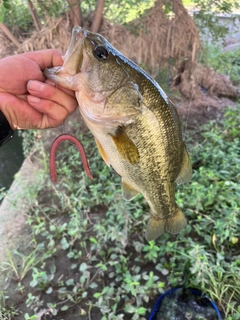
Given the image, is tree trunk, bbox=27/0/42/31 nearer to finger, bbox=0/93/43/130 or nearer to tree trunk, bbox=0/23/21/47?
tree trunk, bbox=0/23/21/47

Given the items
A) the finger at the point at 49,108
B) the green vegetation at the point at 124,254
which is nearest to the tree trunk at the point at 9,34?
the green vegetation at the point at 124,254

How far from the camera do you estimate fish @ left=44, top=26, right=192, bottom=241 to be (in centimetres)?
104

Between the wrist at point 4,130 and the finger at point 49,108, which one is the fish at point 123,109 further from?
the wrist at point 4,130

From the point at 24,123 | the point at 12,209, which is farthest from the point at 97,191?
the point at 24,123

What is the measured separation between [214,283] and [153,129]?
1349 mm

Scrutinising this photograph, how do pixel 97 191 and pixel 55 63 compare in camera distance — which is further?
pixel 97 191

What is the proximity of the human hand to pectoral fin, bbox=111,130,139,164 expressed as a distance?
259 millimetres

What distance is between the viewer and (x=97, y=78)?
108cm

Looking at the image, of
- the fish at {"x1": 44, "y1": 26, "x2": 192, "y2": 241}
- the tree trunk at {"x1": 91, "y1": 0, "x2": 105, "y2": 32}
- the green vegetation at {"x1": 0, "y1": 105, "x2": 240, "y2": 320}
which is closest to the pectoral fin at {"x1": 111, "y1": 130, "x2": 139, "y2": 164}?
the fish at {"x1": 44, "y1": 26, "x2": 192, "y2": 241}

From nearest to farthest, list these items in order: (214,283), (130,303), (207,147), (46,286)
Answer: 1. (214,283)
2. (130,303)
3. (46,286)
4. (207,147)

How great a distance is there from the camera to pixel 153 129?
1.18 m

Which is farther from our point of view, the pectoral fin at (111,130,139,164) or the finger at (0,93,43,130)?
the finger at (0,93,43,130)

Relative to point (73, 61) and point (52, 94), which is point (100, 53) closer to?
point (73, 61)

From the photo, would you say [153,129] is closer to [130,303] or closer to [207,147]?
Answer: [130,303]
